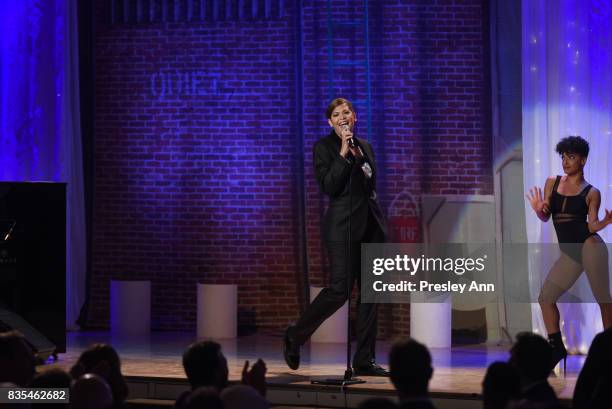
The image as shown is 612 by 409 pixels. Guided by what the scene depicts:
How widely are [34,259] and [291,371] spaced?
2.02 meters

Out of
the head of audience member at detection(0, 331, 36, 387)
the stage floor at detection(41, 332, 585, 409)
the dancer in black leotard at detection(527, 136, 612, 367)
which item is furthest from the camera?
the dancer in black leotard at detection(527, 136, 612, 367)

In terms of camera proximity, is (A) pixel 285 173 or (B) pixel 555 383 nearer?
(B) pixel 555 383

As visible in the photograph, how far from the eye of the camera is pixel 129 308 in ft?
30.6

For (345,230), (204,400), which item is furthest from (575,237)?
(204,400)

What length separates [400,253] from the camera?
8930mm

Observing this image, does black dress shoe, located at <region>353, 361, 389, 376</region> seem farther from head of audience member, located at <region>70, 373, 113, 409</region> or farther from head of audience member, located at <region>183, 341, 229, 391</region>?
head of audience member, located at <region>70, 373, 113, 409</region>

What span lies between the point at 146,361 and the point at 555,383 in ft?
9.08

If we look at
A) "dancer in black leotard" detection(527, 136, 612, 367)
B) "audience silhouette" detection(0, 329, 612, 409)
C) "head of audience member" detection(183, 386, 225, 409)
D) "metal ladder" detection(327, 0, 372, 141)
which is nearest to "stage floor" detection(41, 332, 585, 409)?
"dancer in black leotard" detection(527, 136, 612, 367)

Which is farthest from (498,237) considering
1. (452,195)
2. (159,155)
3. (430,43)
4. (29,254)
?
(29,254)

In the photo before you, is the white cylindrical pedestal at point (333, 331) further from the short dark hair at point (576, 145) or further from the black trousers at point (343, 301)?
the short dark hair at point (576, 145)

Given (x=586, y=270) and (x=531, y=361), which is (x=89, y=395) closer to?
(x=531, y=361)

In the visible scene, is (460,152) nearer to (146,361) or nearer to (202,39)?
(202,39)

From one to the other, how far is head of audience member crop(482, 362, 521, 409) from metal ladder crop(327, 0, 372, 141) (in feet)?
17.9

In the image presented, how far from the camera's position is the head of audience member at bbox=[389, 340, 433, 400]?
3.69 m
